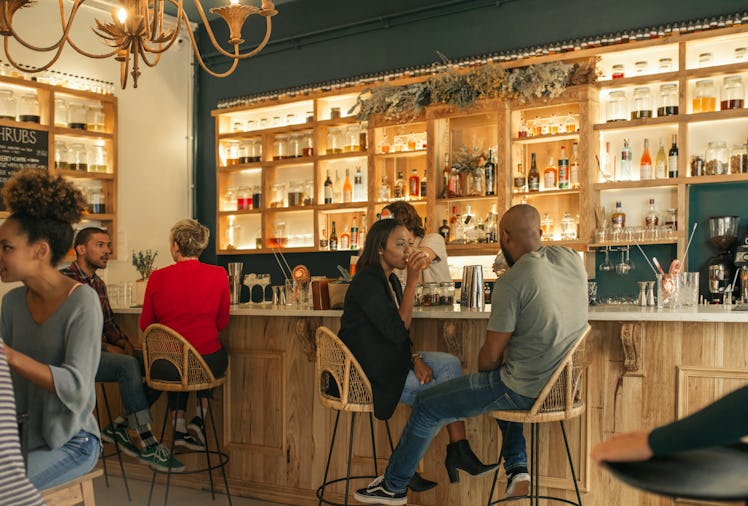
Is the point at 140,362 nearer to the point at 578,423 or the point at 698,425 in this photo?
the point at 578,423

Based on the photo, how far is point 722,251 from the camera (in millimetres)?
5262

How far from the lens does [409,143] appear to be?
20.8 feet

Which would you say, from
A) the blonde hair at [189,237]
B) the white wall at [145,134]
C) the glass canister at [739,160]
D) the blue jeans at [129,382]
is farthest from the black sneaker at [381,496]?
the white wall at [145,134]

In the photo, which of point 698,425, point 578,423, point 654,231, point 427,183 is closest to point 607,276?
point 654,231

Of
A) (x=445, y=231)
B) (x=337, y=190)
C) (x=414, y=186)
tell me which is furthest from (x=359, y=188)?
(x=445, y=231)

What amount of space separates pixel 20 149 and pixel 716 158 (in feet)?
17.0

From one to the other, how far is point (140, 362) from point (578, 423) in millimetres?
2536

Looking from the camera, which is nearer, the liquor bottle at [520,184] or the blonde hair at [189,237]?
the blonde hair at [189,237]

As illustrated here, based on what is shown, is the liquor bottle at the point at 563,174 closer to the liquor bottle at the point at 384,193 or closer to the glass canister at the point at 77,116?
the liquor bottle at the point at 384,193

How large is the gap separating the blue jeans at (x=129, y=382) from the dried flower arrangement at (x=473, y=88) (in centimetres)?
298

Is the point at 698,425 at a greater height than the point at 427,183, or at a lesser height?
lesser

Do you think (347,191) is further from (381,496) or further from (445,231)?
(381,496)

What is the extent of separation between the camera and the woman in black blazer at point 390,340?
11.0 ft

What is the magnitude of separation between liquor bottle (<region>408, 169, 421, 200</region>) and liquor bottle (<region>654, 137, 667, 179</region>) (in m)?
1.84
